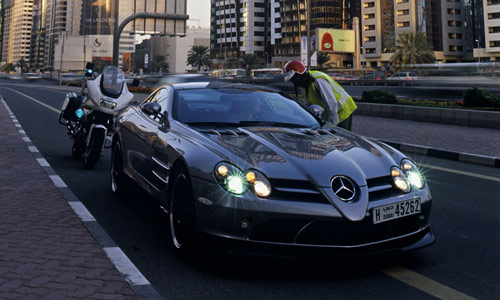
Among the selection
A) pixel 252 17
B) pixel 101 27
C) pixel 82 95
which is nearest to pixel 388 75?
pixel 82 95

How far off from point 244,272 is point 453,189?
436 cm

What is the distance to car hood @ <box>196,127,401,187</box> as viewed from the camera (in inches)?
137

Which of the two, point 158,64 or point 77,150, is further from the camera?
point 158,64

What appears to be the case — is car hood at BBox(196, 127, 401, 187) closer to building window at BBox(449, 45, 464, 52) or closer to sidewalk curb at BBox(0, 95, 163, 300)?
sidewalk curb at BBox(0, 95, 163, 300)

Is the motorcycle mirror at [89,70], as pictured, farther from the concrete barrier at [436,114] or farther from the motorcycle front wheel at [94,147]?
the concrete barrier at [436,114]

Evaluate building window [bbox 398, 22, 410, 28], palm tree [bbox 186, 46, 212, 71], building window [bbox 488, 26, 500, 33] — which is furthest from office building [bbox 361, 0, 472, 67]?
palm tree [bbox 186, 46, 212, 71]

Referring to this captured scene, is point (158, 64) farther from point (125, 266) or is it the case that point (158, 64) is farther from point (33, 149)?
point (125, 266)

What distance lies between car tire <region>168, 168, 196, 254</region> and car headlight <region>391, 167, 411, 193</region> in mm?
1483

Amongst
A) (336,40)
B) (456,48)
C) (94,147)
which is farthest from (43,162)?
(456,48)

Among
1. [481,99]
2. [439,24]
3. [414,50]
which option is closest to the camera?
[481,99]

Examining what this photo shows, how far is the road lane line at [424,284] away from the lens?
323 cm

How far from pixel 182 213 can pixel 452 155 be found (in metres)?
7.72

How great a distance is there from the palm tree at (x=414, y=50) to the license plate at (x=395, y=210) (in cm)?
9626

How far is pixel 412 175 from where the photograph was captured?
3.86 metres
